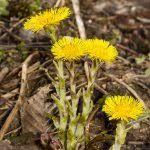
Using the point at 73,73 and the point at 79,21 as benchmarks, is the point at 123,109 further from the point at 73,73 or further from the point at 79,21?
the point at 79,21

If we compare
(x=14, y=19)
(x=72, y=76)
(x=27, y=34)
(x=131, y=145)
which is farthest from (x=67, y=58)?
(x=14, y=19)

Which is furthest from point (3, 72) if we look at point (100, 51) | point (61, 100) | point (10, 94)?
point (100, 51)

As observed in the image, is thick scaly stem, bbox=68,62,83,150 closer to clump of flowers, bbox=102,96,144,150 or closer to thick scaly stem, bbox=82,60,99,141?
thick scaly stem, bbox=82,60,99,141

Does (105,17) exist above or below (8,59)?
above

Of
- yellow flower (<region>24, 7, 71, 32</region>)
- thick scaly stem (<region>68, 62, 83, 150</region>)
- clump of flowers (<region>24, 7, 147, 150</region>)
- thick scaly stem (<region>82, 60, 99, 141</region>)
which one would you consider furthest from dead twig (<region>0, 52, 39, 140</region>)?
yellow flower (<region>24, 7, 71, 32</region>)

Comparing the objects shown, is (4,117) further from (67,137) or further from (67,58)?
(67,58)

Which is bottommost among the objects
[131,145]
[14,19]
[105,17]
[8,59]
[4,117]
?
[131,145]
